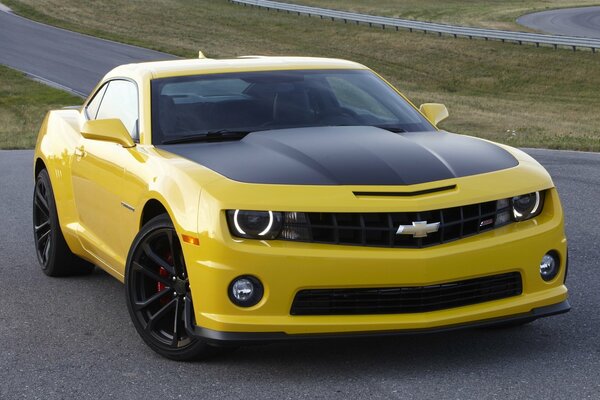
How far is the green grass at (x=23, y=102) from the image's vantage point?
80.0 ft

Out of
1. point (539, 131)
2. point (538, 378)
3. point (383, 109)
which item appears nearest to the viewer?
point (538, 378)

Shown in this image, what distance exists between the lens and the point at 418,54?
145 ft

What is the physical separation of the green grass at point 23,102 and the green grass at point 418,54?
8.50m

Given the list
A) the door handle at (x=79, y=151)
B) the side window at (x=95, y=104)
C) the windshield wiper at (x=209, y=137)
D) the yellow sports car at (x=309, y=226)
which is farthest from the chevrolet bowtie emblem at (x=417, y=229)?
the side window at (x=95, y=104)

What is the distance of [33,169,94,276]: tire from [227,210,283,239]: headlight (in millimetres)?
2721

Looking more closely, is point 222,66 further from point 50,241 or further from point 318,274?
point 318,274

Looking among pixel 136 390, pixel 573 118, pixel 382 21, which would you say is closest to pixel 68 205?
pixel 136 390

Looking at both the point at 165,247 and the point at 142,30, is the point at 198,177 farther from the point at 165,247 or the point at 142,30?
the point at 142,30

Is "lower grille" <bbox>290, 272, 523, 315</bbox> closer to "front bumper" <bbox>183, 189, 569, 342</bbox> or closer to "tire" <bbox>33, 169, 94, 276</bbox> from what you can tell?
"front bumper" <bbox>183, 189, 569, 342</bbox>

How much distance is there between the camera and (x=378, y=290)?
518 cm

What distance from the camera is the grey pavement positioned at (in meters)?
37.2

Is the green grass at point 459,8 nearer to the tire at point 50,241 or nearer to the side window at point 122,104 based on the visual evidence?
the tire at point 50,241

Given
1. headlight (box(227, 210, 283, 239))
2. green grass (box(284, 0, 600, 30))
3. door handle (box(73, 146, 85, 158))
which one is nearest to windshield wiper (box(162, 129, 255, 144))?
door handle (box(73, 146, 85, 158))

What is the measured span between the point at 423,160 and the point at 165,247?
131 centimetres
